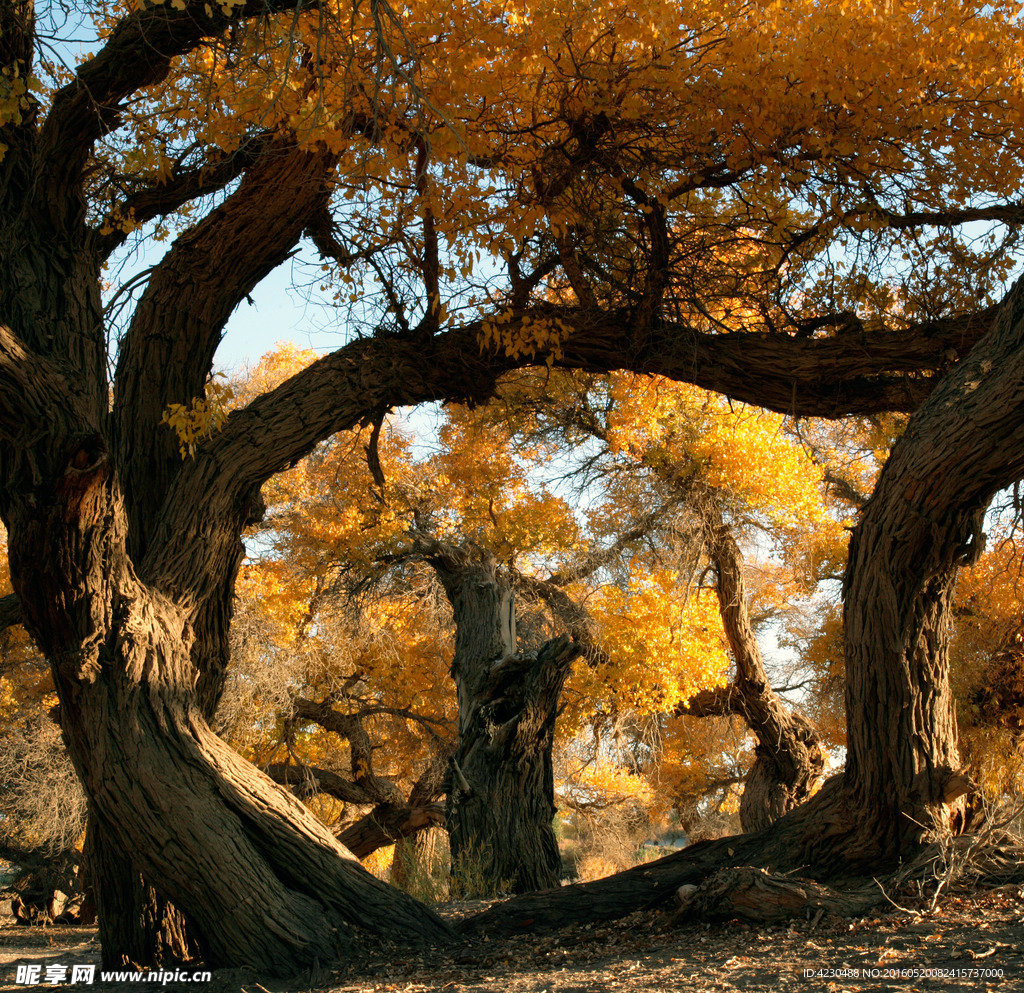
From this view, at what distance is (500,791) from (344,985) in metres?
3.91

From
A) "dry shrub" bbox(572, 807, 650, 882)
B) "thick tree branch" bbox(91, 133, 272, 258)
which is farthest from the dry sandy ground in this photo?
"dry shrub" bbox(572, 807, 650, 882)

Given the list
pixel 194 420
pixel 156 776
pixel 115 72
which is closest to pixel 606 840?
pixel 156 776

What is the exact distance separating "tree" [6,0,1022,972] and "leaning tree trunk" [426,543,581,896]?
2926 mm

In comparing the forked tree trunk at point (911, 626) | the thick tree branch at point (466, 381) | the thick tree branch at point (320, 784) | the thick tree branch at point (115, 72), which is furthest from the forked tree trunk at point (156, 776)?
the thick tree branch at point (320, 784)

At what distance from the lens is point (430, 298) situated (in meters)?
5.52

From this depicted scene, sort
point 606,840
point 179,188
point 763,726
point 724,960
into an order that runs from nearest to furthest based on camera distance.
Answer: point 724,960 < point 179,188 < point 763,726 < point 606,840

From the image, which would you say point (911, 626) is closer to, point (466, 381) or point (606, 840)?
point (466, 381)

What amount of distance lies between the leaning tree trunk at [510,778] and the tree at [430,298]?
293 cm

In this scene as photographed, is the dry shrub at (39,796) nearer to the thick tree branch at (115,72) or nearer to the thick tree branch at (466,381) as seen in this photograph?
the thick tree branch at (466,381)

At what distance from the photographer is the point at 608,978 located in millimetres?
3170

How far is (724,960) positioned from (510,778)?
433 cm

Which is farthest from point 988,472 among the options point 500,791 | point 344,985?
point 500,791

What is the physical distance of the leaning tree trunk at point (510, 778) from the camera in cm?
715

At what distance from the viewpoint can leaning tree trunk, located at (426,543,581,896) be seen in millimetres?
7152
